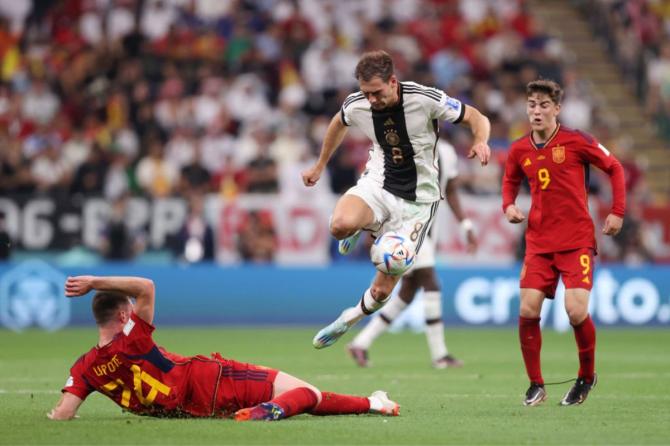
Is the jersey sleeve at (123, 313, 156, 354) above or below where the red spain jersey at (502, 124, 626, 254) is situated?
below

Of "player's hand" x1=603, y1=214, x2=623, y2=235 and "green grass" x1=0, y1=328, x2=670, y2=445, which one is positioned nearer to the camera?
"green grass" x1=0, y1=328, x2=670, y2=445

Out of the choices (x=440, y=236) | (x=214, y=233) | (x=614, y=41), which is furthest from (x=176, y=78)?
(x=614, y=41)

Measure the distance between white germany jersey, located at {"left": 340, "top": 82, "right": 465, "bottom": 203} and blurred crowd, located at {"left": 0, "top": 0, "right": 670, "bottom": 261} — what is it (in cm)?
958

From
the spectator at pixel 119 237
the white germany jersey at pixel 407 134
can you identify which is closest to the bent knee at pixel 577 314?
the white germany jersey at pixel 407 134

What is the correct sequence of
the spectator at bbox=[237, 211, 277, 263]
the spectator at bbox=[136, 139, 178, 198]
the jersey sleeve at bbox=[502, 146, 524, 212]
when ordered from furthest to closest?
the spectator at bbox=[136, 139, 178, 198], the spectator at bbox=[237, 211, 277, 263], the jersey sleeve at bbox=[502, 146, 524, 212]

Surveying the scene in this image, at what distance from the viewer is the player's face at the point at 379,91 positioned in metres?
9.16

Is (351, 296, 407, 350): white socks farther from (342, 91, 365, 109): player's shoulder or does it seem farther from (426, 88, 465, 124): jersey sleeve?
(426, 88, 465, 124): jersey sleeve

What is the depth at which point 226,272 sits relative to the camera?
61.8 ft

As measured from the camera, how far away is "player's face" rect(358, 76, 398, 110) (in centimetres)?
916

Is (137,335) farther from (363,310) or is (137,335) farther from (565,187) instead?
(565,187)

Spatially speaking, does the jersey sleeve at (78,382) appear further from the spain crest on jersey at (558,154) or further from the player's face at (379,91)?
the spain crest on jersey at (558,154)

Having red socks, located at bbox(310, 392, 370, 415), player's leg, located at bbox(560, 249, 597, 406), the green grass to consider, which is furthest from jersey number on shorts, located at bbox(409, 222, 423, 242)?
red socks, located at bbox(310, 392, 370, 415)

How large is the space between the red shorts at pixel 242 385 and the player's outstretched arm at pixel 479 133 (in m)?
2.09

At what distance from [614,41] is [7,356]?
55.6ft
